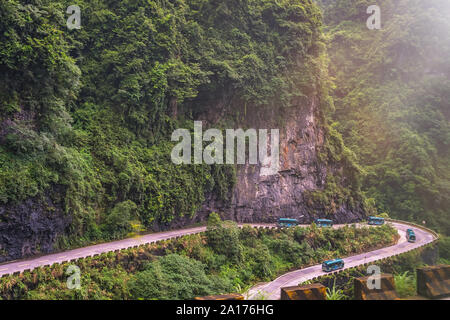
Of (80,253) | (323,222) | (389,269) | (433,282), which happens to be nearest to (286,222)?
(323,222)

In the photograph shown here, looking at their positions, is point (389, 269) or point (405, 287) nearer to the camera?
point (405, 287)

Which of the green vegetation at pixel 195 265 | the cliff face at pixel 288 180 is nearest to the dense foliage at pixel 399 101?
the cliff face at pixel 288 180

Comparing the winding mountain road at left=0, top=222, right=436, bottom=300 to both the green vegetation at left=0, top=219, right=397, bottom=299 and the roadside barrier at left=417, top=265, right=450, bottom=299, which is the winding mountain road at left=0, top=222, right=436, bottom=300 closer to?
the green vegetation at left=0, top=219, right=397, bottom=299

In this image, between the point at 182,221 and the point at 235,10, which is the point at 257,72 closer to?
the point at 235,10

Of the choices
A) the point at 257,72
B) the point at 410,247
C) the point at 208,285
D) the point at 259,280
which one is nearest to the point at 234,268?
the point at 259,280

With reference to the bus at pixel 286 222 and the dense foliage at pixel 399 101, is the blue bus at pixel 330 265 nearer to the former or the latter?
the bus at pixel 286 222

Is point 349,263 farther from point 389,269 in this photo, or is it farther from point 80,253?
point 80,253

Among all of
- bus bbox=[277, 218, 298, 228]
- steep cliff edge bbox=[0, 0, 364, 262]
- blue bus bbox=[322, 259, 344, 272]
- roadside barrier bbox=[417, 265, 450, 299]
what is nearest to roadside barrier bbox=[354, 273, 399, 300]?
roadside barrier bbox=[417, 265, 450, 299]
